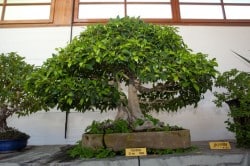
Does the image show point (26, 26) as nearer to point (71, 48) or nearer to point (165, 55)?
point (71, 48)

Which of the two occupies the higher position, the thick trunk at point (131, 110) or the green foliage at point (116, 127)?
the thick trunk at point (131, 110)

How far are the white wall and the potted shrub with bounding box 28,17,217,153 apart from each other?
727 millimetres

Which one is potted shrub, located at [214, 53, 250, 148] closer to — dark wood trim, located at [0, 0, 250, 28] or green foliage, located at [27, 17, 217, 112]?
green foliage, located at [27, 17, 217, 112]

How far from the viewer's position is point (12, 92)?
4.56 feet

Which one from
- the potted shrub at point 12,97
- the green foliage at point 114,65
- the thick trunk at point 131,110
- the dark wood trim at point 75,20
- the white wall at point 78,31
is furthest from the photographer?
the dark wood trim at point 75,20

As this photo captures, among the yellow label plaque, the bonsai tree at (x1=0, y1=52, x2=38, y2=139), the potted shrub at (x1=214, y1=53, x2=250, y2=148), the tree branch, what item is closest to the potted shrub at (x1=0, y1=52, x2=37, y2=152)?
the bonsai tree at (x1=0, y1=52, x2=38, y2=139)

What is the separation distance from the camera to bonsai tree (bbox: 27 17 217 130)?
1003 millimetres

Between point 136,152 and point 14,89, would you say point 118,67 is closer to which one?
point 136,152

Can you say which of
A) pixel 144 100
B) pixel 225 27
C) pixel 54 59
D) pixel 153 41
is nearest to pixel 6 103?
pixel 54 59

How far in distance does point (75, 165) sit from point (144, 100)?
58 cm

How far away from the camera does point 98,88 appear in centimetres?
101

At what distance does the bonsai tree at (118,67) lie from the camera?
100 cm

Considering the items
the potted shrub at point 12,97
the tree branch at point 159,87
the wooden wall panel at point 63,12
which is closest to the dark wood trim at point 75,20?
the wooden wall panel at point 63,12

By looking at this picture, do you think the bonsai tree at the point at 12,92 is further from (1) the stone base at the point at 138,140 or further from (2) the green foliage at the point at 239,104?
(2) the green foliage at the point at 239,104
